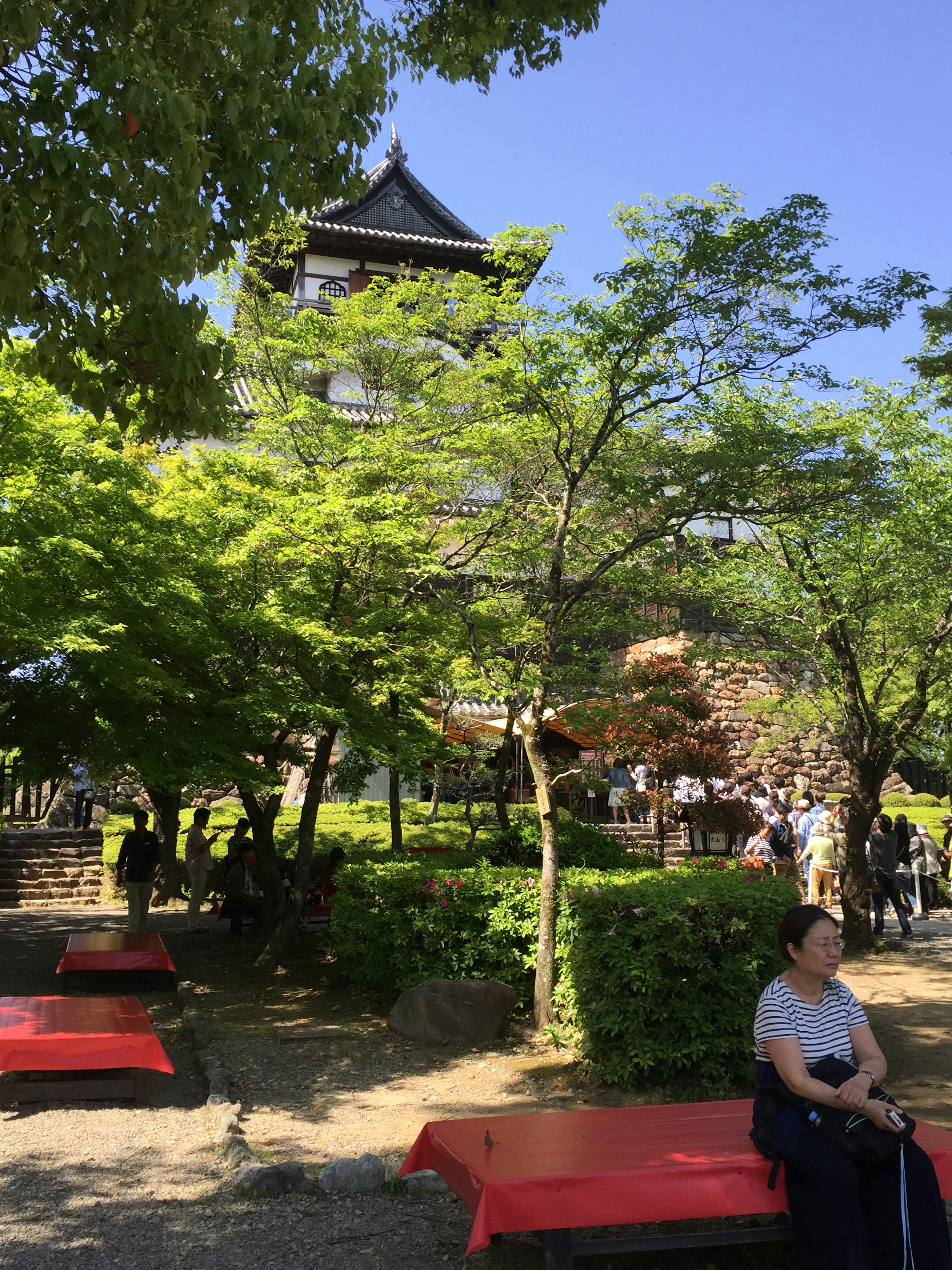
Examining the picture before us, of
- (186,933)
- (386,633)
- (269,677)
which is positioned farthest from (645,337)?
(186,933)

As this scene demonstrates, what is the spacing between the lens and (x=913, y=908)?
52.9 ft

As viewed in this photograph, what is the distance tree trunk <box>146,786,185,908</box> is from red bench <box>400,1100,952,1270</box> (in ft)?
40.6

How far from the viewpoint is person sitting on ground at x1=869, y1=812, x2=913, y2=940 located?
1362cm

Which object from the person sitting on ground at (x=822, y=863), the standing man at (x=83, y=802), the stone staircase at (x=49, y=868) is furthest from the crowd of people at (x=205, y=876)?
the person sitting on ground at (x=822, y=863)

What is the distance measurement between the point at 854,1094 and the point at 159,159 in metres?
4.90

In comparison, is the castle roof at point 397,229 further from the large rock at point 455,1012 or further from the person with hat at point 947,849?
the large rock at point 455,1012

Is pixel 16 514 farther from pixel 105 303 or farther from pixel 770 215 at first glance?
pixel 770 215

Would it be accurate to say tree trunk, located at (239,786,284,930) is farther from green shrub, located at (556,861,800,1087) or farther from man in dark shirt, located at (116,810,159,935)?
green shrub, located at (556,861,800,1087)

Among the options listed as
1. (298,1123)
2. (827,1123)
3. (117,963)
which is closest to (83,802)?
(117,963)

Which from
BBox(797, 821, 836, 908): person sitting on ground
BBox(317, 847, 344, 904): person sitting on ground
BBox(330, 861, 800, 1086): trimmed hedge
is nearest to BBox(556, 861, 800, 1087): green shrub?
BBox(330, 861, 800, 1086): trimmed hedge

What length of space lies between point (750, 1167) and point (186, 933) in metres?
Result: 11.3

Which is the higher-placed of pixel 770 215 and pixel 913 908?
pixel 770 215

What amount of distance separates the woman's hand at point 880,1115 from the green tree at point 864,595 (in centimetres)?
727

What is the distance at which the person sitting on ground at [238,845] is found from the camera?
543 inches
